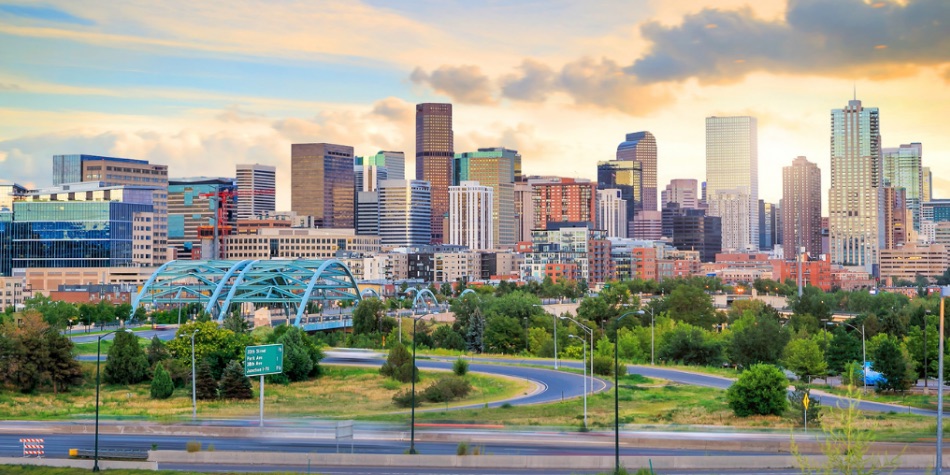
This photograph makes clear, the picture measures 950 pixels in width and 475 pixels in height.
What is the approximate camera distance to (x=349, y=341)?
4916 inches

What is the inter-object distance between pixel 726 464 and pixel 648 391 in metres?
27.4

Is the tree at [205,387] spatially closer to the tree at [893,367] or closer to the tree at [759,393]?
the tree at [759,393]

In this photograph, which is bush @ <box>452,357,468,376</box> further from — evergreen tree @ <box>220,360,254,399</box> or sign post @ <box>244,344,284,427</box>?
sign post @ <box>244,344,284,427</box>

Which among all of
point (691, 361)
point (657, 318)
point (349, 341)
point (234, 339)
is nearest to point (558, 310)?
point (657, 318)

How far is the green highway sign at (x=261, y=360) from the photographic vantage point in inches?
2662

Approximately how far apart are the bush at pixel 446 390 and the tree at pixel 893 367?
97.8ft

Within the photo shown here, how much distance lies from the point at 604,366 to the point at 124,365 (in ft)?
122

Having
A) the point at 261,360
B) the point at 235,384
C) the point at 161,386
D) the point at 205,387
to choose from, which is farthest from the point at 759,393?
the point at 161,386

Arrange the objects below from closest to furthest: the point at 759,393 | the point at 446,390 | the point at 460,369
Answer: the point at 759,393, the point at 446,390, the point at 460,369

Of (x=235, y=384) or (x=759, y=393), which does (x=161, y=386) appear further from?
(x=759, y=393)

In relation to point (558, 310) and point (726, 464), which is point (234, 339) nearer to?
point (726, 464)

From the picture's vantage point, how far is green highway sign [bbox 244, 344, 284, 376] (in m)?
67.6

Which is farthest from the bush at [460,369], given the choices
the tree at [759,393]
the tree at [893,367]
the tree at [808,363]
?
the tree at [893,367]

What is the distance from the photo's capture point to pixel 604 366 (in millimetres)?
86312
